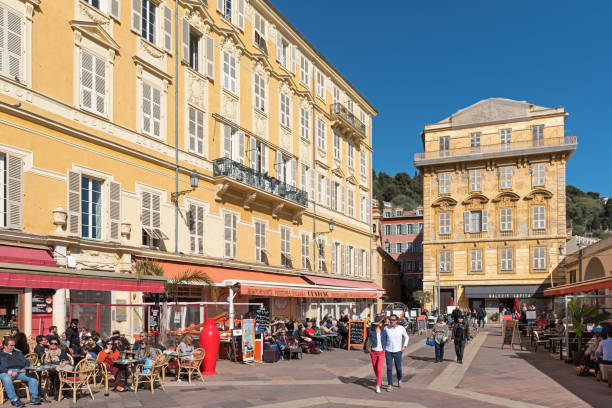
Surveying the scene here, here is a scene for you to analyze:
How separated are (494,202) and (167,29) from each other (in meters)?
35.7

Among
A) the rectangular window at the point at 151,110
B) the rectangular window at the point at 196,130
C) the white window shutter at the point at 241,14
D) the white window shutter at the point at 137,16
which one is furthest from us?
the white window shutter at the point at 241,14

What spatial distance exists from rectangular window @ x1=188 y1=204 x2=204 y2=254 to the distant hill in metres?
76.7

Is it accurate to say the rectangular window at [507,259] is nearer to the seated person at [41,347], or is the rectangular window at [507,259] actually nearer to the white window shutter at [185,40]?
the white window shutter at [185,40]

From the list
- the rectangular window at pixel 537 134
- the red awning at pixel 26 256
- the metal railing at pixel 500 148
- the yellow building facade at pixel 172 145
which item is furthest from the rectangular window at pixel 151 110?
the rectangular window at pixel 537 134

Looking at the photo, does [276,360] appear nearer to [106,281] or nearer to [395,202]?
[106,281]

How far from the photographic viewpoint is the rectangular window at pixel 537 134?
49.2 metres

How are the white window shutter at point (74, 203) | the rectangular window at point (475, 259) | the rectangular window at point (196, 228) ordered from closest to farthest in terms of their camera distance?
the white window shutter at point (74, 203)
the rectangular window at point (196, 228)
the rectangular window at point (475, 259)

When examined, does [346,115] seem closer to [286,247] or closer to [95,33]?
[286,247]

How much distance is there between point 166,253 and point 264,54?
11174 mm

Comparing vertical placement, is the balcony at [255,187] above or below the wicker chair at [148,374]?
above

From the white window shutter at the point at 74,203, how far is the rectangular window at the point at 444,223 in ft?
128

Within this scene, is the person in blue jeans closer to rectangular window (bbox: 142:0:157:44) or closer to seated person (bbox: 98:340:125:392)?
seated person (bbox: 98:340:125:392)

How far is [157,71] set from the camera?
2034 centimetres

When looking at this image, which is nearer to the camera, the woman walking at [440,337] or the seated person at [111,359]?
the seated person at [111,359]
